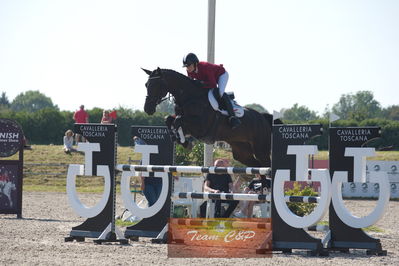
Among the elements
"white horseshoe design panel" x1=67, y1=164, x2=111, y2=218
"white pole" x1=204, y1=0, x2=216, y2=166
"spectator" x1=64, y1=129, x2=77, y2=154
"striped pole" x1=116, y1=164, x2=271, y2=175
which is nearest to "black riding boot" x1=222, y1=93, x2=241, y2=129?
"striped pole" x1=116, y1=164, x2=271, y2=175

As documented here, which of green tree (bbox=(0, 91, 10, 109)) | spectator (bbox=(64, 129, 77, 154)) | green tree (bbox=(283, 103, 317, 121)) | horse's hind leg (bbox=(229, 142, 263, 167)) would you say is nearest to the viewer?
horse's hind leg (bbox=(229, 142, 263, 167))

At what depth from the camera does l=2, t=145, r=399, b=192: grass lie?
72.7 feet

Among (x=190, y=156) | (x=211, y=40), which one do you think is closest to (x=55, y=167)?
(x=190, y=156)

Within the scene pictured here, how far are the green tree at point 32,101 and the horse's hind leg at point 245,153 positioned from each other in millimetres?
106654

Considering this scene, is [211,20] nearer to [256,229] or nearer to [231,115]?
[231,115]

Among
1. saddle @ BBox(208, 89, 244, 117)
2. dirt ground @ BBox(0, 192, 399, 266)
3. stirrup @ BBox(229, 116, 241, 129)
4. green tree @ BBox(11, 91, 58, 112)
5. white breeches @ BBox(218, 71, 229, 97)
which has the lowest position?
dirt ground @ BBox(0, 192, 399, 266)

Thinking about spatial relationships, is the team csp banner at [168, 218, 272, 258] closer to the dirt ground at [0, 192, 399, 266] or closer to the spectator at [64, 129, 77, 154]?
the dirt ground at [0, 192, 399, 266]

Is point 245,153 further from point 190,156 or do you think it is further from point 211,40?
point 190,156

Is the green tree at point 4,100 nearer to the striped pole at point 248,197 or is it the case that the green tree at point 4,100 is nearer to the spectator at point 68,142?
the spectator at point 68,142

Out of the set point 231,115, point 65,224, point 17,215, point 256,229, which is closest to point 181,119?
point 231,115

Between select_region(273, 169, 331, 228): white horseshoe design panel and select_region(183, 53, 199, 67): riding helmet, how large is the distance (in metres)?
1.86

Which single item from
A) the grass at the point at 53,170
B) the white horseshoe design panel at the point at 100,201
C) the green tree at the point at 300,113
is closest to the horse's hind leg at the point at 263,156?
the white horseshoe design panel at the point at 100,201

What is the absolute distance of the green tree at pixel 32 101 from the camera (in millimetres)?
113812

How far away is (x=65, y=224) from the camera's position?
10.8 m
